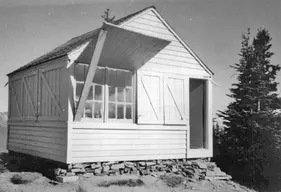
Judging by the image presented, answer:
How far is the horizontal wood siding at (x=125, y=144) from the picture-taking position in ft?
27.6

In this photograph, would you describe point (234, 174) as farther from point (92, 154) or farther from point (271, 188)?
point (92, 154)

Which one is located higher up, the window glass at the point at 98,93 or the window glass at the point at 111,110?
the window glass at the point at 98,93

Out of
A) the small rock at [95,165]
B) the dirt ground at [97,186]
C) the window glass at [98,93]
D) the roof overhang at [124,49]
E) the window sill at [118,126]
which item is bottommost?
the dirt ground at [97,186]

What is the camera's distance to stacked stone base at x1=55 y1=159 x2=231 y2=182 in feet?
27.3

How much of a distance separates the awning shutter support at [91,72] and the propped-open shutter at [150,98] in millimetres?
2162

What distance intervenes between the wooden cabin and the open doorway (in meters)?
0.04

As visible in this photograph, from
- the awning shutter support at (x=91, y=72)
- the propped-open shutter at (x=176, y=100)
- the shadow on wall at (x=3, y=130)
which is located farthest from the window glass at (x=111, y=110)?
the shadow on wall at (x=3, y=130)

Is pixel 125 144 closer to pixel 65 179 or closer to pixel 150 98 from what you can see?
pixel 150 98

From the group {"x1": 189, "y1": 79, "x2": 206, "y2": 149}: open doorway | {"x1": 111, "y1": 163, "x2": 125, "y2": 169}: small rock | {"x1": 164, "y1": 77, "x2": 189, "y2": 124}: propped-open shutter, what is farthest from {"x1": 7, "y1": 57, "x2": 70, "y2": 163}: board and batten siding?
{"x1": 189, "y1": 79, "x2": 206, "y2": 149}: open doorway

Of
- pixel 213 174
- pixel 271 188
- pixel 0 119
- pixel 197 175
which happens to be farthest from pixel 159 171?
pixel 0 119

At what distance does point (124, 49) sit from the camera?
871 cm

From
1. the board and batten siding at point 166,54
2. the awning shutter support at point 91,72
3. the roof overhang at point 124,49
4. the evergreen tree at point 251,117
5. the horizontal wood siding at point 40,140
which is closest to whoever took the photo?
the awning shutter support at point 91,72

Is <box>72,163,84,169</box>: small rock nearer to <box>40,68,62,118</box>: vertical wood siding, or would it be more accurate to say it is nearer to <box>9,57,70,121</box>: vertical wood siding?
<box>9,57,70,121</box>: vertical wood siding

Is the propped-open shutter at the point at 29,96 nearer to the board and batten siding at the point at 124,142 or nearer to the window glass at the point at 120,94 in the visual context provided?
the board and batten siding at the point at 124,142
